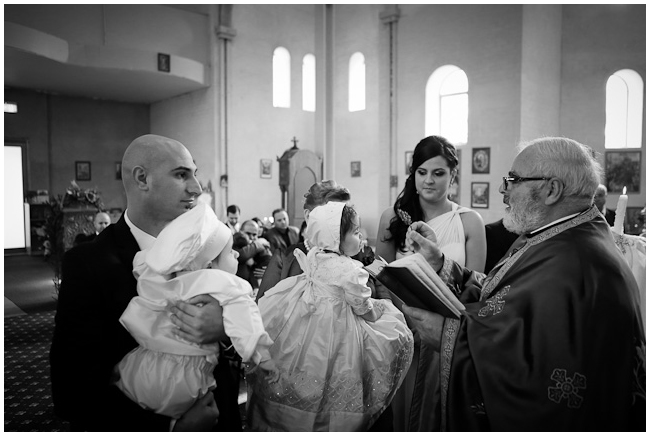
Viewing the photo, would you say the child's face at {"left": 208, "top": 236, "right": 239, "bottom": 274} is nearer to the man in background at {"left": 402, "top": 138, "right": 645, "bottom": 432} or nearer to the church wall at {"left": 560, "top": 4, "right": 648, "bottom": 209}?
the man in background at {"left": 402, "top": 138, "right": 645, "bottom": 432}

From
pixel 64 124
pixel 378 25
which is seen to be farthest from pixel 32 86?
pixel 378 25

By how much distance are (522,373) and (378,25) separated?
1470cm

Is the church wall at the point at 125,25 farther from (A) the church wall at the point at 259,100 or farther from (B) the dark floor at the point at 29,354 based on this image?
(B) the dark floor at the point at 29,354

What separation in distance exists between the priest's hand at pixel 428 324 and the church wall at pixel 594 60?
39.1ft

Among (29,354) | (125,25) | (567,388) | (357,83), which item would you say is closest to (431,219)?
(567,388)

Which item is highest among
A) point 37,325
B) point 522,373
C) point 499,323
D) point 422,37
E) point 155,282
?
point 422,37

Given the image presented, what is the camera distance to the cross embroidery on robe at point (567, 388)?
200 centimetres

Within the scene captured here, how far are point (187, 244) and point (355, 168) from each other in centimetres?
1462

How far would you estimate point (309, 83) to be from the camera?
17.5 m

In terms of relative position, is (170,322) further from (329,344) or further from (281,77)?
(281,77)

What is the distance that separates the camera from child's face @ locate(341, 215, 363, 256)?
281 cm

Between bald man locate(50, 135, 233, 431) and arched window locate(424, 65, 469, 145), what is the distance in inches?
503

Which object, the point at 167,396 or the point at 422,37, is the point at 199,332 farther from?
the point at 422,37

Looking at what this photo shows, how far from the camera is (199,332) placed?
1.74 metres
